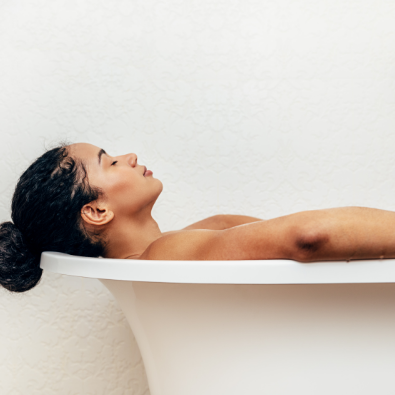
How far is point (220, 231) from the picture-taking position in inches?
28.0

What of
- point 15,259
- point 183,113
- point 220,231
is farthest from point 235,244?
point 183,113

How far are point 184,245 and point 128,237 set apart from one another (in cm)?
22

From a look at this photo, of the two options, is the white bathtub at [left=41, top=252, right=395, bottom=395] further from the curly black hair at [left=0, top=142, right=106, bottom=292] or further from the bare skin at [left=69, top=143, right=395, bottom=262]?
the curly black hair at [left=0, top=142, right=106, bottom=292]

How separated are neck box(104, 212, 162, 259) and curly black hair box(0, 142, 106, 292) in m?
0.03

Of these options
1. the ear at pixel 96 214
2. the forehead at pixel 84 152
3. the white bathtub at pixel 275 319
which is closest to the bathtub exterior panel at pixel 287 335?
the white bathtub at pixel 275 319

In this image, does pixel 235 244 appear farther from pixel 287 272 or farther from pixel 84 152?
pixel 84 152

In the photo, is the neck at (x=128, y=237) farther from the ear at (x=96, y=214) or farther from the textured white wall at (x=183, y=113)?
the textured white wall at (x=183, y=113)

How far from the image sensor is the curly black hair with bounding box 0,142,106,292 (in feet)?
2.80

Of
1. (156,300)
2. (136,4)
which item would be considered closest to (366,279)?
(156,300)

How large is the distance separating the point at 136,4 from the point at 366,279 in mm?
1201

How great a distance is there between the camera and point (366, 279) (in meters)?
0.52

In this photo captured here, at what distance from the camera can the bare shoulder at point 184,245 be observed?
715mm

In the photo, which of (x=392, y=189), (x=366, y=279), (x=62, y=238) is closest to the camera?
(x=366, y=279)

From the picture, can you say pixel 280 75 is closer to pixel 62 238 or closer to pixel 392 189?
pixel 392 189
